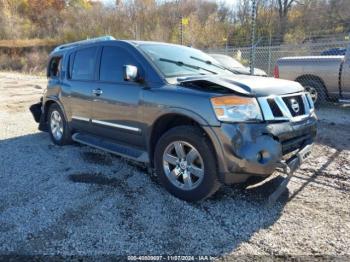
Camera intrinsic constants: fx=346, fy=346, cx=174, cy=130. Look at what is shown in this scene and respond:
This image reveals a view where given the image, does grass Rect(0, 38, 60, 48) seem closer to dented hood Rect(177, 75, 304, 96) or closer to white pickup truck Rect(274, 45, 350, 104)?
white pickup truck Rect(274, 45, 350, 104)

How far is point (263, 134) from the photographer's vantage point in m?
3.42

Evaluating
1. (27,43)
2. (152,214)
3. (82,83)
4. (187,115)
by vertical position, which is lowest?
(152,214)

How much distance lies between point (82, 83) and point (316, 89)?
665 cm

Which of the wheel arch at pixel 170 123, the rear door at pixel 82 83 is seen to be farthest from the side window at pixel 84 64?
the wheel arch at pixel 170 123

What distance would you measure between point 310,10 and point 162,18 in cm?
1303

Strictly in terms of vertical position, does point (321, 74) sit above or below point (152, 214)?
above

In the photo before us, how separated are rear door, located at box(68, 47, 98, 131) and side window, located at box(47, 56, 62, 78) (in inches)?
20.1

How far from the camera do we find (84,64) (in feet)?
17.8

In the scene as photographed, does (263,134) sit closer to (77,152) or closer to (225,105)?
(225,105)

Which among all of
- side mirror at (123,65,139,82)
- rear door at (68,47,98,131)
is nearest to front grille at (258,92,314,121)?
side mirror at (123,65,139,82)

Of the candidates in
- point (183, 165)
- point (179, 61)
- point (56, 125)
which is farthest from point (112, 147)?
point (56, 125)

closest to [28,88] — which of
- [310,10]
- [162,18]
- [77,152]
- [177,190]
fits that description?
[77,152]

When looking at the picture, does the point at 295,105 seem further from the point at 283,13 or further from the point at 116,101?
the point at 283,13

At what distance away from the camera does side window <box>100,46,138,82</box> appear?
457cm
